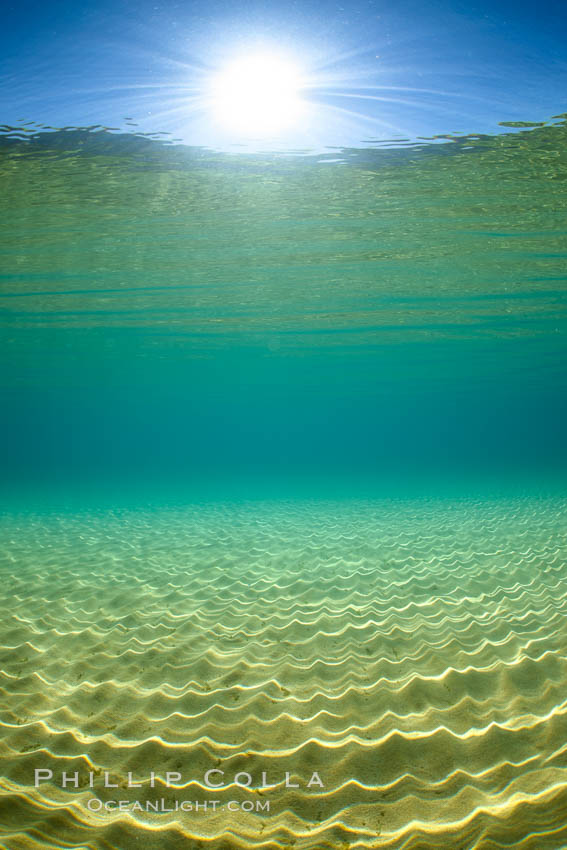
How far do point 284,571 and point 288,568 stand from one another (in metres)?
0.22

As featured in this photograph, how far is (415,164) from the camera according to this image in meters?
9.44

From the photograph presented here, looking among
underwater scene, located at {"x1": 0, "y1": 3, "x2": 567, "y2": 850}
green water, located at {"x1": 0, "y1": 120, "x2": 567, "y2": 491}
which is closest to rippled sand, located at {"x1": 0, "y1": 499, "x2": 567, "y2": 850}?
underwater scene, located at {"x1": 0, "y1": 3, "x2": 567, "y2": 850}

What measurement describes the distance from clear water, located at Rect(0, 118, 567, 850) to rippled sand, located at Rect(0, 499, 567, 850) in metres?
0.02

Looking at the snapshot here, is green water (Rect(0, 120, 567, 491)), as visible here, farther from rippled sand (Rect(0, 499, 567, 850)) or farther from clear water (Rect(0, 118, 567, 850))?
rippled sand (Rect(0, 499, 567, 850))

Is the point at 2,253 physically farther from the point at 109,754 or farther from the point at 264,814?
the point at 264,814

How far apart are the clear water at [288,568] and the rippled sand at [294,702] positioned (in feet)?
0.08

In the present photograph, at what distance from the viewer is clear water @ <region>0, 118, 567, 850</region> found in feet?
9.27

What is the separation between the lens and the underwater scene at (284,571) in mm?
2799

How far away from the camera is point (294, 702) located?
12.6 feet

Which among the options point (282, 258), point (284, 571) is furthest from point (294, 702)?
point (282, 258)

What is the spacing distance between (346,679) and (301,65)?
7.83m

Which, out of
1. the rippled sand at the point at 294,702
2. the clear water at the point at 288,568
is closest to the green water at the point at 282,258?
the clear water at the point at 288,568

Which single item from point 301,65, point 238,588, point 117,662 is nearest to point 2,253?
point 301,65

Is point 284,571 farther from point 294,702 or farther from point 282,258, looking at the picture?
point 282,258
